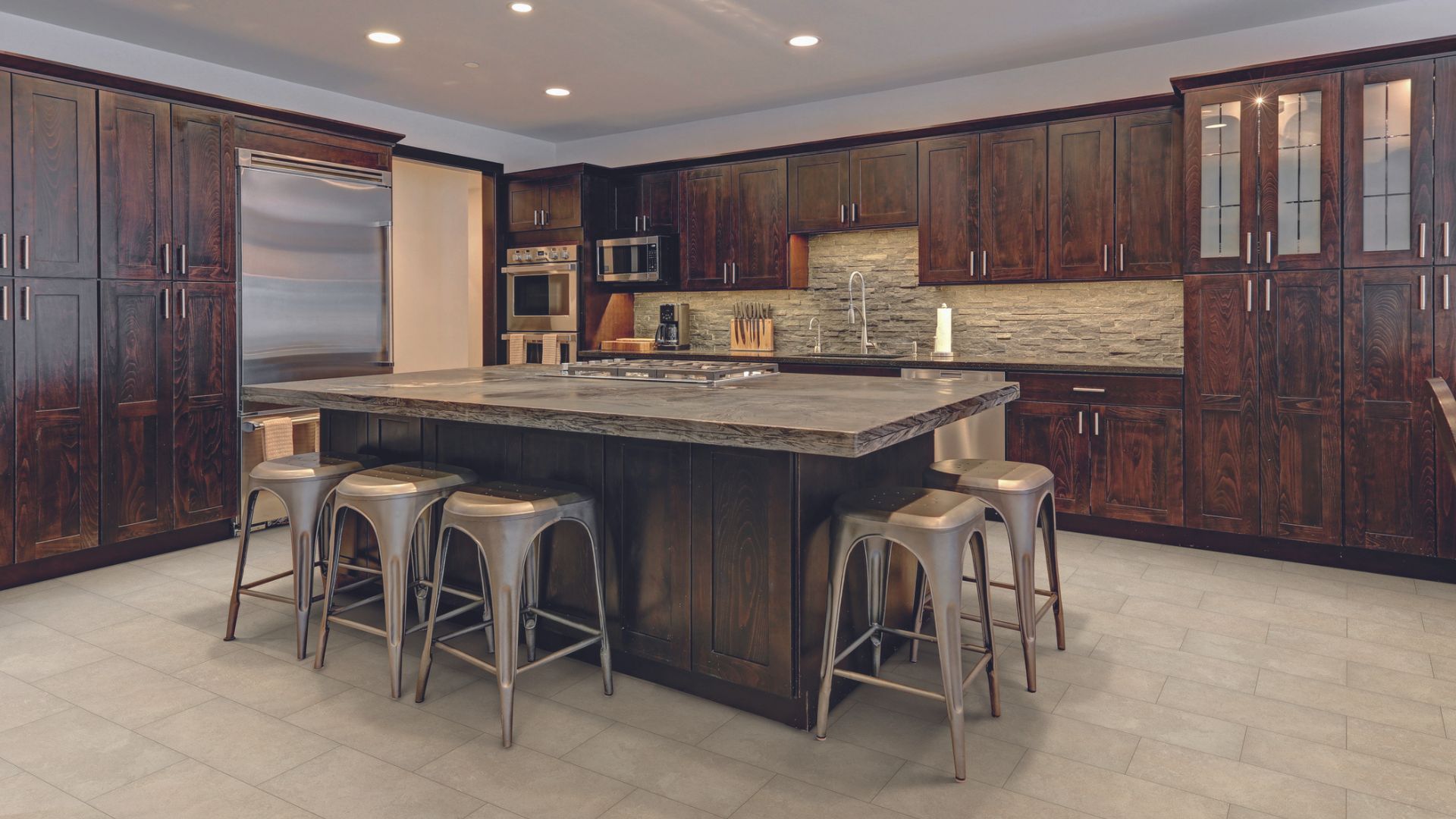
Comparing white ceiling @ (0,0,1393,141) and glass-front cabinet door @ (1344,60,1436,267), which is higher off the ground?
white ceiling @ (0,0,1393,141)

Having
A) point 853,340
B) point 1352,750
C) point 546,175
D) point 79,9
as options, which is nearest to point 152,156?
point 79,9

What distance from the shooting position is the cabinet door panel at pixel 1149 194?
4.59 metres

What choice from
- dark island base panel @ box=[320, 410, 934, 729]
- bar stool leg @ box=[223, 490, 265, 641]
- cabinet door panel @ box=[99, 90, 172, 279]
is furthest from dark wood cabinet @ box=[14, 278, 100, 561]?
dark island base panel @ box=[320, 410, 934, 729]

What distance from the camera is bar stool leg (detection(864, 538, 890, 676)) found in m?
2.71

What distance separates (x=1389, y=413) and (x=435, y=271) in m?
7.26

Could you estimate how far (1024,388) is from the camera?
484 cm

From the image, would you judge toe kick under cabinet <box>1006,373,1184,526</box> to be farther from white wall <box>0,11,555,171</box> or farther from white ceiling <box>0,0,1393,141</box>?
white wall <box>0,11,555,171</box>

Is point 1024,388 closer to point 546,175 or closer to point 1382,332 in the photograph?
point 1382,332

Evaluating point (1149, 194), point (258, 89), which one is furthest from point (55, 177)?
point (1149, 194)

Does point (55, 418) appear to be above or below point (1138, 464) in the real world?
above

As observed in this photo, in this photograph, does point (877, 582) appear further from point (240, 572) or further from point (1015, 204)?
point (1015, 204)

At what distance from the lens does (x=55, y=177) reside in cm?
389

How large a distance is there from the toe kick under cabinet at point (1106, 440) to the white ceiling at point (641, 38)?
1.87 meters

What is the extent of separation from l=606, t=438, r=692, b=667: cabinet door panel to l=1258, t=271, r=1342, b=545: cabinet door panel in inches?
126
